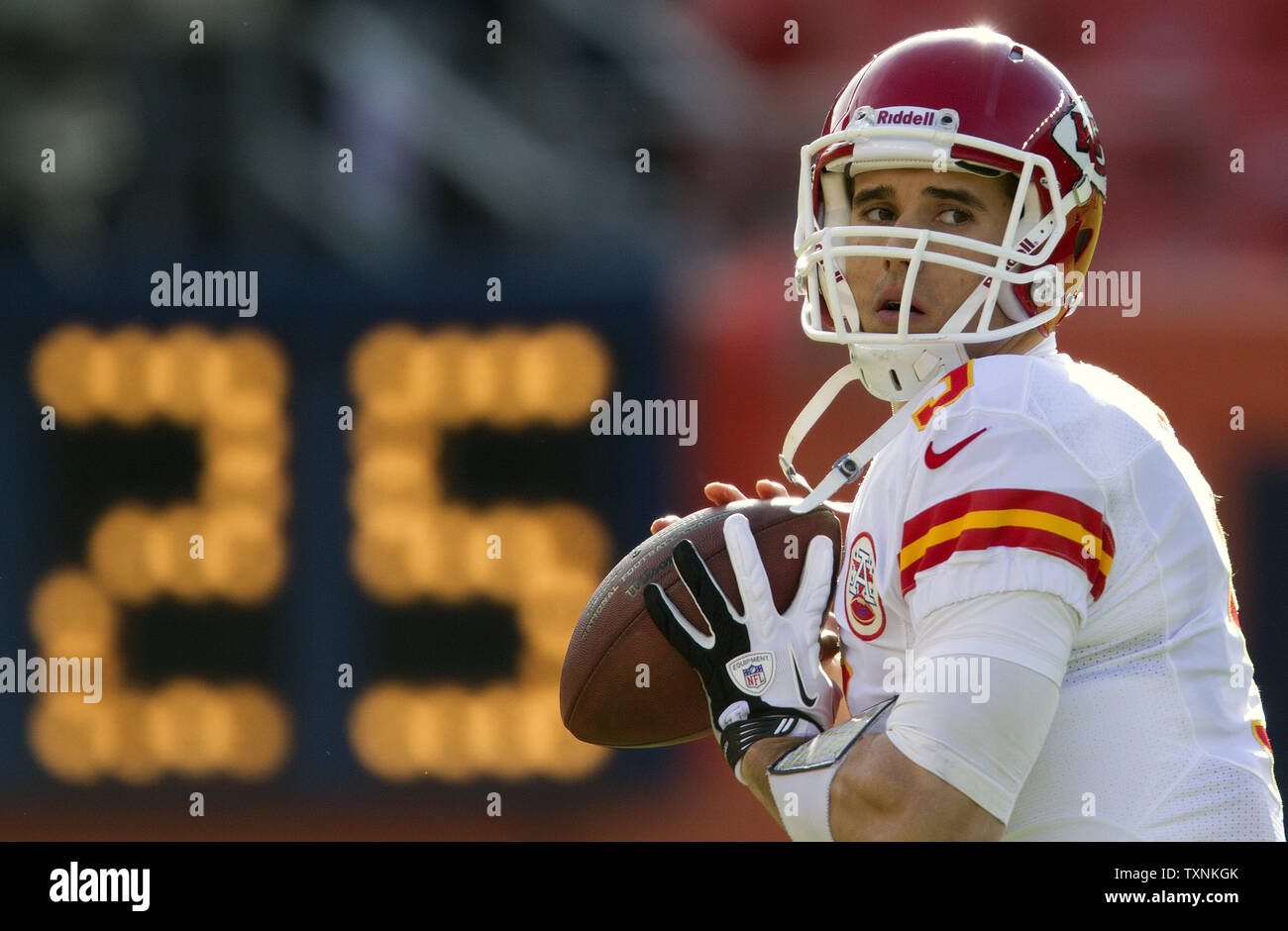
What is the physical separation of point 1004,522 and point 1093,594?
114mm

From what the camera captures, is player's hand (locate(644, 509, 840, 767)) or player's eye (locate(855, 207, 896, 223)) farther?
player's eye (locate(855, 207, 896, 223))

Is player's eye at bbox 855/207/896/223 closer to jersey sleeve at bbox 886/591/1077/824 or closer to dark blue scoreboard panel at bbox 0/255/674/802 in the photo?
jersey sleeve at bbox 886/591/1077/824

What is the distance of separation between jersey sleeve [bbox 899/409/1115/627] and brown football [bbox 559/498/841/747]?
1.04 ft

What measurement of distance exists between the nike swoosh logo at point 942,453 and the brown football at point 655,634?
0.30 meters

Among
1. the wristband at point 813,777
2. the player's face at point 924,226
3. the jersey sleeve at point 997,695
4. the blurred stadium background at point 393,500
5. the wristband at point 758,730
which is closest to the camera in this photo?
the jersey sleeve at point 997,695

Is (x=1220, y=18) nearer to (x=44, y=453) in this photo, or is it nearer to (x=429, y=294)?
(x=429, y=294)

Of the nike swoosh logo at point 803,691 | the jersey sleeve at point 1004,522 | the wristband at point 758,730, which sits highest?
the jersey sleeve at point 1004,522

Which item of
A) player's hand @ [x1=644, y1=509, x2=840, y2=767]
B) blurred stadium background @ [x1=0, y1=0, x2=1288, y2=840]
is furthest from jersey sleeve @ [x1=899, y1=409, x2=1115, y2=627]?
blurred stadium background @ [x1=0, y1=0, x2=1288, y2=840]

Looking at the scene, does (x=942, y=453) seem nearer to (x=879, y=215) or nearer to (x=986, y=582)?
(x=986, y=582)

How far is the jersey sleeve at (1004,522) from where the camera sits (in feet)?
5.00

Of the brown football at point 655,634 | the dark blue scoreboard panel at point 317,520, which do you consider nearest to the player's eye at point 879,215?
the brown football at point 655,634

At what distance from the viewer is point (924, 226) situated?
1.90 meters

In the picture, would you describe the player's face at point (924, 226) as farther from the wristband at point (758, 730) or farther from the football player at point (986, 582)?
the wristband at point (758, 730)

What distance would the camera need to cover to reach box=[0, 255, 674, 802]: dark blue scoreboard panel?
399 centimetres
